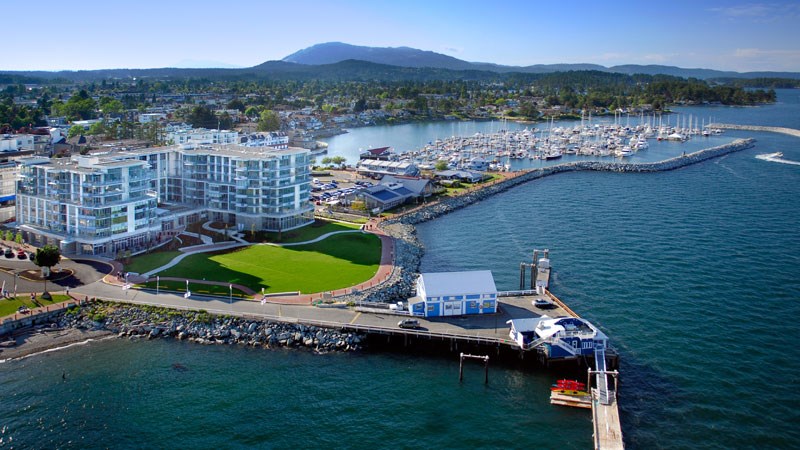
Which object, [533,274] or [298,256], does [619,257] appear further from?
[298,256]

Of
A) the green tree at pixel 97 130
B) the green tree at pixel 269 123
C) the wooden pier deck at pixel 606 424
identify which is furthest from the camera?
the green tree at pixel 269 123

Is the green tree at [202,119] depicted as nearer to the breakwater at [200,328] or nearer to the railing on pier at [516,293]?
the breakwater at [200,328]

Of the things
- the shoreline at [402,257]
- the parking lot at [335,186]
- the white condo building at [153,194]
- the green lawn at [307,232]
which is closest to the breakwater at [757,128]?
the shoreline at [402,257]

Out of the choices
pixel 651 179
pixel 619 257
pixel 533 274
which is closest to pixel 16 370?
pixel 533 274

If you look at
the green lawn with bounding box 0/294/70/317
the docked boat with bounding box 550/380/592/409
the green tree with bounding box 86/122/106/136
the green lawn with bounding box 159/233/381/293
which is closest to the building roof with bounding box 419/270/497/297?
the green lawn with bounding box 159/233/381/293

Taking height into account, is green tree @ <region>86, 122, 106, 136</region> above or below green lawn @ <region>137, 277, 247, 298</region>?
above

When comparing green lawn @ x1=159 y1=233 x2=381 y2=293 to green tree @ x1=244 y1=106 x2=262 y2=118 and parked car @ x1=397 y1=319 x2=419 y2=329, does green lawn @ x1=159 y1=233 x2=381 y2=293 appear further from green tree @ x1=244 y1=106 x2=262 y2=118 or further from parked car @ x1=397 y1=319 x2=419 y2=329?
green tree @ x1=244 y1=106 x2=262 y2=118

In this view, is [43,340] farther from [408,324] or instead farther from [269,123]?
[269,123]
